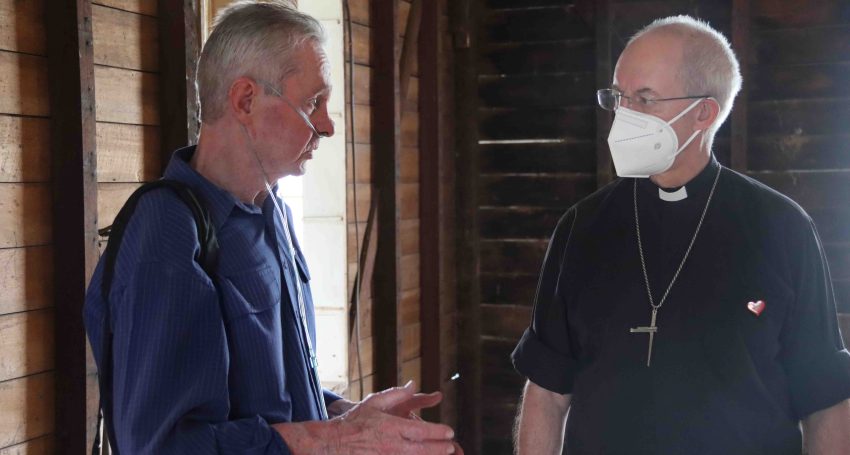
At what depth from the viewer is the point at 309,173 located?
377cm

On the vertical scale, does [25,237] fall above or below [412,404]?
above

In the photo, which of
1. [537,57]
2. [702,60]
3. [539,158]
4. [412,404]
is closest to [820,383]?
[702,60]

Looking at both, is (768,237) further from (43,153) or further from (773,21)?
(773,21)

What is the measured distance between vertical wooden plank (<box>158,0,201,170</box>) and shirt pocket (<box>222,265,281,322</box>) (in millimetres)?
1296

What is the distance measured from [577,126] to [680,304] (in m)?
3.05

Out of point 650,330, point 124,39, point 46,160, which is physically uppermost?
point 124,39

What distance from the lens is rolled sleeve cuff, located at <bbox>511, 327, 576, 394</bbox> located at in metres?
1.92

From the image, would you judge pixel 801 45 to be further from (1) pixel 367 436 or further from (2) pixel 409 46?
(1) pixel 367 436

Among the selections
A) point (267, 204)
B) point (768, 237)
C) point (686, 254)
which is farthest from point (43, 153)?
point (768, 237)

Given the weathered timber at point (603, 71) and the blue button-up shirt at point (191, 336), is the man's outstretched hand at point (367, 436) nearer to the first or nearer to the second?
the blue button-up shirt at point (191, 336)

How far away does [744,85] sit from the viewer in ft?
14.7

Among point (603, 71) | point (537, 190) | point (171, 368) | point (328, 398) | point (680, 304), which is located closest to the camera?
point (171, 368)

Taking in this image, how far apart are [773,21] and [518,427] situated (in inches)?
124

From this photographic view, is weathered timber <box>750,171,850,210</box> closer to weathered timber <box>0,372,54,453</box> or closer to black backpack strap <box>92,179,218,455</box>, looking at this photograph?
weathered timber <box>0,372,54,453</box>
